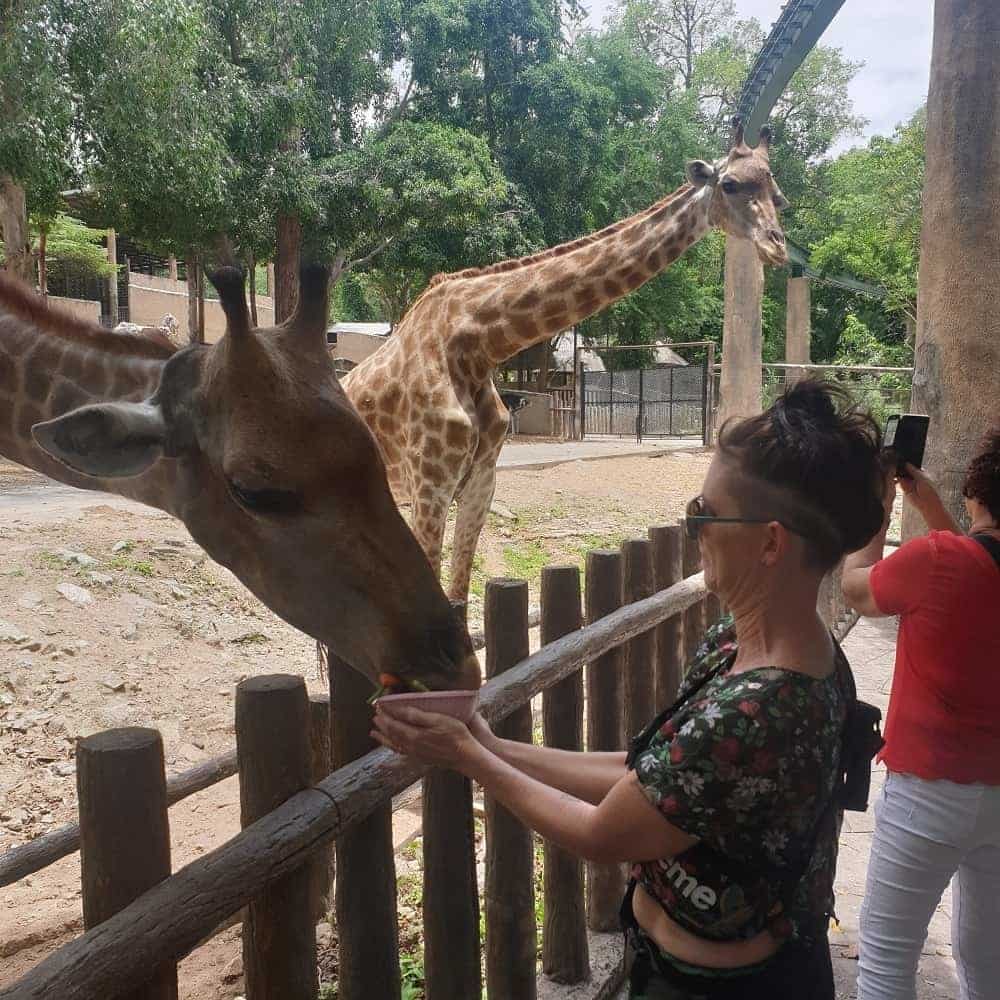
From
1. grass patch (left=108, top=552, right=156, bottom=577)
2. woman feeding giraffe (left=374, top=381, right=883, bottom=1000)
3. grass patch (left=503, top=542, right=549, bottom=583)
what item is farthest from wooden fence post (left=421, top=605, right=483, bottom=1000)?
grass patch (left=503, top=542, right=549, bottom=583)

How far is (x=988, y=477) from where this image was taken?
2.14 metres

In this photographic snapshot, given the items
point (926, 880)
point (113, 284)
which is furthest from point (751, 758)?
point (113, 284)

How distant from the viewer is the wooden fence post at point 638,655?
3.32 metres

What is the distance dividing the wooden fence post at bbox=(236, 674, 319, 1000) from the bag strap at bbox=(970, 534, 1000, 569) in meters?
1.59

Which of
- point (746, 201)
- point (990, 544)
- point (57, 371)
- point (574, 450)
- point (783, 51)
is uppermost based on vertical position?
point (783, 51)

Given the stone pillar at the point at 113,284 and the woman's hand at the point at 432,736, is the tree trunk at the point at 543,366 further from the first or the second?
the woman's hand at the point at 432,736

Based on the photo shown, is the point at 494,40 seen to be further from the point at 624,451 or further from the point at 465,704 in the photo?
the point at 465,704

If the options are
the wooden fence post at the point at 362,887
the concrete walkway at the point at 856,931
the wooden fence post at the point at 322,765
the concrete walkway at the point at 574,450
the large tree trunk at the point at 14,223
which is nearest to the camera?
the wooden fence post at the point at 362,887

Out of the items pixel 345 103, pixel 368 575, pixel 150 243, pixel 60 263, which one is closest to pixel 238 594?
pixel 368 575

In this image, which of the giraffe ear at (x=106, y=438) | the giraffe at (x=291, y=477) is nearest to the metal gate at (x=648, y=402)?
the giraffe at (x=291, y=477)

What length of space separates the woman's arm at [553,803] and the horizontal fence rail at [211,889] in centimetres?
21

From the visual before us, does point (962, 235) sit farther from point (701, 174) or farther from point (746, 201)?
point (701, 174)

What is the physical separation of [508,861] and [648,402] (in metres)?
21.8

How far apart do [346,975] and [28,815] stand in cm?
337
